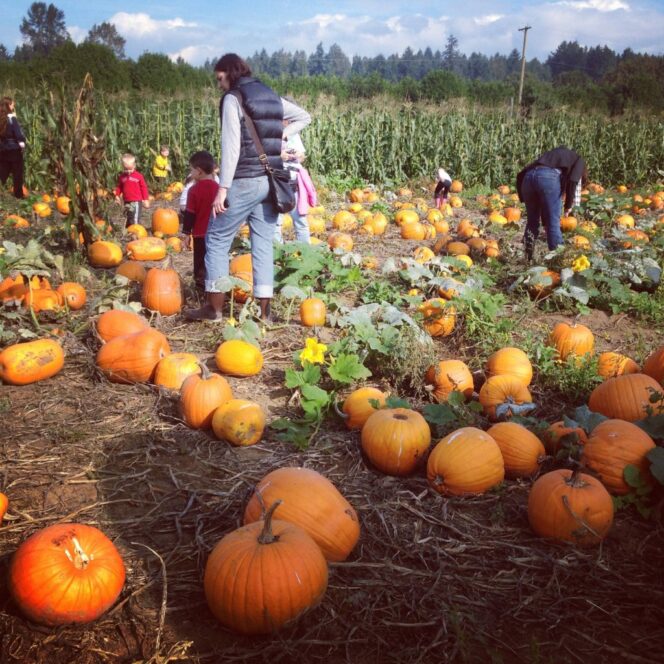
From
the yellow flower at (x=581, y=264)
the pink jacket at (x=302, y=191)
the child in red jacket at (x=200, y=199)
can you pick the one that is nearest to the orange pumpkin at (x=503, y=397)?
the yellow flower at (x=581, y=264)

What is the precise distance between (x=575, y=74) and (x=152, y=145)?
3234 inches

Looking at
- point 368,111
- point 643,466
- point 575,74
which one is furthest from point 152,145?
point 575,74

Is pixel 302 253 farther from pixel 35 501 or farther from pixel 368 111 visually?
pixel 368 111

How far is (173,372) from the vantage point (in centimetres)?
409

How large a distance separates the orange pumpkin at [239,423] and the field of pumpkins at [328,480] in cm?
1

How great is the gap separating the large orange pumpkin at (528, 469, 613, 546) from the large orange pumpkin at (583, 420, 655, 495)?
232mm

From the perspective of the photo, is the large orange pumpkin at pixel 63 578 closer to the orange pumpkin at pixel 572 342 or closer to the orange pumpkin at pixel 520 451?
the orange pumpkin at pixel 520 451

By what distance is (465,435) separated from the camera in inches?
→ 119

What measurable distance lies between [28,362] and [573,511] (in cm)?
361

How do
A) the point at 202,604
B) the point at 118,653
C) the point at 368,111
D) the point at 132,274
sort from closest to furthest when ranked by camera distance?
the point at 118,653 → the point at 202,604 → the point at 132,274 → the point at 368,111

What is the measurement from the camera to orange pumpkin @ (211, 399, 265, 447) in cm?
341

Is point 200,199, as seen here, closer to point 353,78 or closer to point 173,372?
point 173,372

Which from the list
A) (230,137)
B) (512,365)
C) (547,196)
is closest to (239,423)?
(512,365)

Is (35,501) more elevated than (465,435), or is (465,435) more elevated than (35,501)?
(465,435)
